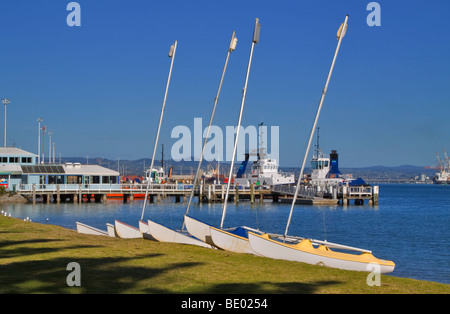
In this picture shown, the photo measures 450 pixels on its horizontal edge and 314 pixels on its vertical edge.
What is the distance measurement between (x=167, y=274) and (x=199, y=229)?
8.68 meters

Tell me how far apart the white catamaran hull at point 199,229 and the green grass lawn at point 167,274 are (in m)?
2.45

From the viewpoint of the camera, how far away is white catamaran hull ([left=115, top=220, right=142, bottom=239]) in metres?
28.4

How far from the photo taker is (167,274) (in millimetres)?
15102

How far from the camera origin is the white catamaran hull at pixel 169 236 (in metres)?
24.3

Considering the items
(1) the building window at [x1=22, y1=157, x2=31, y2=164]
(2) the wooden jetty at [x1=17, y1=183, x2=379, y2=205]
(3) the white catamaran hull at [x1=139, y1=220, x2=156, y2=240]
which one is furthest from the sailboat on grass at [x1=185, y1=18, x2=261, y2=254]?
(1) the building window at [x1=22, y1=157, x2=31, y2=164]

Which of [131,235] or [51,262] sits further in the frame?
[131,235]

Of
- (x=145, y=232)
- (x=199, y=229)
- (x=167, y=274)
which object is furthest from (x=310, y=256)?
(x=145, y=232)

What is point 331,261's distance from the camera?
66.7 ft

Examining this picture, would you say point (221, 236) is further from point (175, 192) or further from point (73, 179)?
point (73, 179)

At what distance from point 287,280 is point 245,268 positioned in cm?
203
